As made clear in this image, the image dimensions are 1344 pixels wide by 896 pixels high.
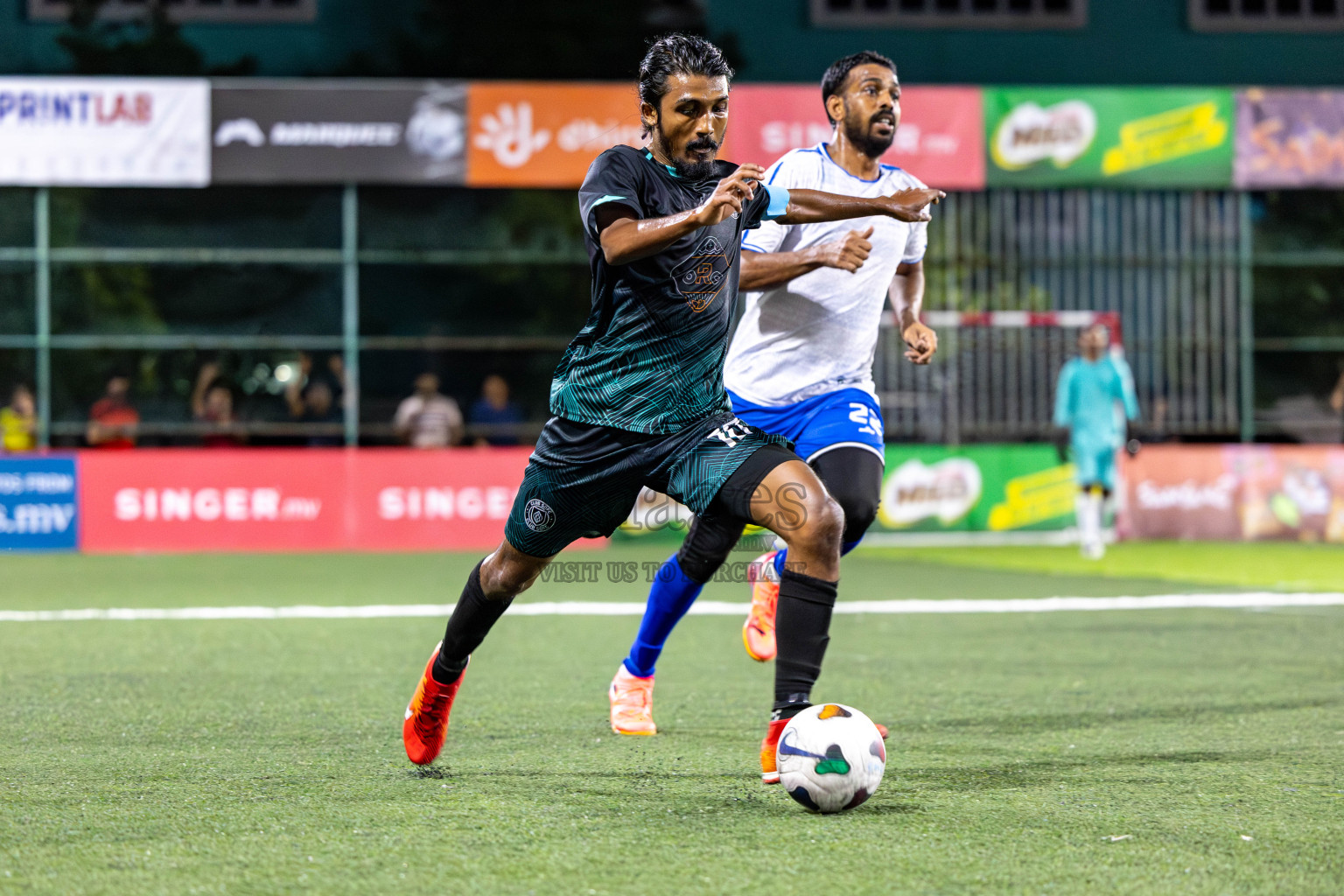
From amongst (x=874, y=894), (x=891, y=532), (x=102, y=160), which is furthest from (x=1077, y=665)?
(x=102, y=160)

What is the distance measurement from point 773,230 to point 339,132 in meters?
12.3

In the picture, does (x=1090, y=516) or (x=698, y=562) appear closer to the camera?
(x=698, y=562)

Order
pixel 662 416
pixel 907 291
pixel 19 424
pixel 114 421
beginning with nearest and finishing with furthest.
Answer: pixel 662 416 < pixel 907 291 < pixel 19 424 < pixel 114 421

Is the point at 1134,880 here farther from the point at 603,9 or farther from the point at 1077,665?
the point at 603,9

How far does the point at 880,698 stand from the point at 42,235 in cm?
1441

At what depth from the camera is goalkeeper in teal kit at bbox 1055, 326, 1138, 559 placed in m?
14.5

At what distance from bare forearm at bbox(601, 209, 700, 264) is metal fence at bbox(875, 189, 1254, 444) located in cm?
1377

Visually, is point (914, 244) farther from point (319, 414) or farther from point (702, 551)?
point (319, 414)

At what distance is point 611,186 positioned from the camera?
4.41m

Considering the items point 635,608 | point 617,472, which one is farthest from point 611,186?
point 635,608

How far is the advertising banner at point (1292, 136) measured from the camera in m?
17.7

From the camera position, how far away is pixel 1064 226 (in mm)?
18359

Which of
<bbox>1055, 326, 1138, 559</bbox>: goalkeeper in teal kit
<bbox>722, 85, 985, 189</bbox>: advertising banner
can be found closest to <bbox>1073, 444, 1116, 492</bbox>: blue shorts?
<bbox>1055, 326, 1138, 559</bbox>: goalkeeper in teal kit

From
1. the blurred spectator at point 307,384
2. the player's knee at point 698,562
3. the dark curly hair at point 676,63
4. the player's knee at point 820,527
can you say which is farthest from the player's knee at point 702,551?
the blurred spectator at point 307,384
